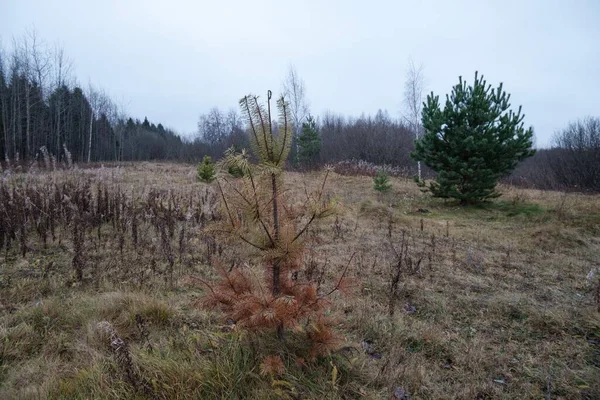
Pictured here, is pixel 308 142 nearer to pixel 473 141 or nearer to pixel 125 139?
pixel 473 141

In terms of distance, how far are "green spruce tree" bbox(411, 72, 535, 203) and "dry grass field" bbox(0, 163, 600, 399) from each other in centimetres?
467

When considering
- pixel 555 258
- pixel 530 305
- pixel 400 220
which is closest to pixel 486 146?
pixel 400 220

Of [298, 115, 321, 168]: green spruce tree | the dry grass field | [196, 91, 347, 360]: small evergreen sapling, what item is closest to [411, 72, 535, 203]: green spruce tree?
the dry grass field

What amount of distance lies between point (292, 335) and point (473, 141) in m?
9.93

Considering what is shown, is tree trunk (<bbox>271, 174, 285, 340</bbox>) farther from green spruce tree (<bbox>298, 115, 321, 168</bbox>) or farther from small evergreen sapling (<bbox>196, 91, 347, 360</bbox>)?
green spruce tree (<bbox>298, 115, 321, 168</bbox>)

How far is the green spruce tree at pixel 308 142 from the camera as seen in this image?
25641 millimetres

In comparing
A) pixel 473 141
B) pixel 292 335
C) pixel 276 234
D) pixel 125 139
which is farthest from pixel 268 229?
pixel 125 139

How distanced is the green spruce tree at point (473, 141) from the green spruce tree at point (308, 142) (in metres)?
14.8

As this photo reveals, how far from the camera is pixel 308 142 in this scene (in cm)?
2611

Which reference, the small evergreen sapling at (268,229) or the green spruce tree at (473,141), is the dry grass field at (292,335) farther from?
the green spruce tree at (473,141)

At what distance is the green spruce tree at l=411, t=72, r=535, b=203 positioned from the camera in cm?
1019

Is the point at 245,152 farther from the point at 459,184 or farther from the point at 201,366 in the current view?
the point at 459,184

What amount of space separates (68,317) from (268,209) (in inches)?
96.7

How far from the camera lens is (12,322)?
2934 mm
